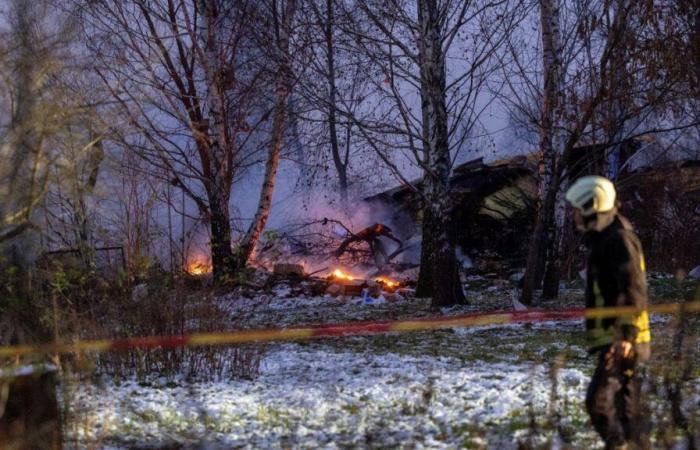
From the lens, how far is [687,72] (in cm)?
1152

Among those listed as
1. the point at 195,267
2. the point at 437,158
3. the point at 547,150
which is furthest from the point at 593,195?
the point at 547,150

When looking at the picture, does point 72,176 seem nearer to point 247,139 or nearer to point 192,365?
point 192,365

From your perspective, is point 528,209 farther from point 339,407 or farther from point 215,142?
point 339,407

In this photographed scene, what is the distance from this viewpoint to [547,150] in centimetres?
1399

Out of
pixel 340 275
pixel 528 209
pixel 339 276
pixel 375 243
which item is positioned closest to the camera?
pixel 339 276

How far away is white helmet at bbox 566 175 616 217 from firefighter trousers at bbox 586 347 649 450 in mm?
A: 825

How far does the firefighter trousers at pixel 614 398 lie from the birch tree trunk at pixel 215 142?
1259cm

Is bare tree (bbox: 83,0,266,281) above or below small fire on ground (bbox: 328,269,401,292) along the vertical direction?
above

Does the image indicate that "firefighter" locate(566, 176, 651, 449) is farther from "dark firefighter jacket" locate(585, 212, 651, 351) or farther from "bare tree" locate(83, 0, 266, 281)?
"bare tree" locate(83, 0, 266, 281)

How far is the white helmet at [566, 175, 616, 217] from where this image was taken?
408 centimetres

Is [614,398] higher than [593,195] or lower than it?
lower

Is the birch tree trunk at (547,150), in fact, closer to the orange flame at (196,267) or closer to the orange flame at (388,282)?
the orange flame at (388,282)

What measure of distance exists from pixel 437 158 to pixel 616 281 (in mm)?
8982

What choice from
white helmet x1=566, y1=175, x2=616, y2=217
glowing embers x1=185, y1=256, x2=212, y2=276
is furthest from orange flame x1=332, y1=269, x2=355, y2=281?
white helmet x1=566, y1=175, x2=616, y2=217
